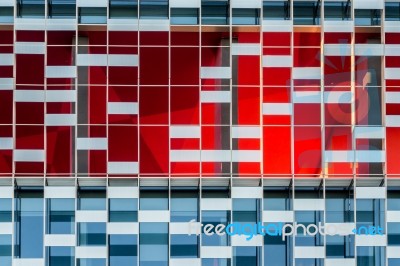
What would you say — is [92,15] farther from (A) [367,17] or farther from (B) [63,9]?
(A) [367,17]

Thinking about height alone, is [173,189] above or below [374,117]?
below

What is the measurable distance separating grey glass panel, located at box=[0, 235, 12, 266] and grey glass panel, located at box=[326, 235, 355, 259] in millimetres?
14881

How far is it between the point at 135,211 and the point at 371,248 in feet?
36.7

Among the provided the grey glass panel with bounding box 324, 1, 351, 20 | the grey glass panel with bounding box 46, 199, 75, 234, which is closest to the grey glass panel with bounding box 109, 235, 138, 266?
the grey glass panel with bounding box 46, 199, 75, 234

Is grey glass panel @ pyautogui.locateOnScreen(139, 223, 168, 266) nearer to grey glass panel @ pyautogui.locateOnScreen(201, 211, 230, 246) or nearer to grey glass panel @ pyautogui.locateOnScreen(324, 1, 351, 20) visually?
grey glass panel @ pyautogui.locateOnScreen(201, 211, 230, 246)

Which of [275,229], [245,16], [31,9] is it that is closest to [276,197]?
[275,229]

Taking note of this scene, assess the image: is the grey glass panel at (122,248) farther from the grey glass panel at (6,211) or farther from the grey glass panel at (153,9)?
the grey glass panel at (153,9)

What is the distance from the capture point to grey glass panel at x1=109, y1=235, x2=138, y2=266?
4722 cm

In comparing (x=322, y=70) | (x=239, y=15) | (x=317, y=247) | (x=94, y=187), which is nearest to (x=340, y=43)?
(x=322, y=70)

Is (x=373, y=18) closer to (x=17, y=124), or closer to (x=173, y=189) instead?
(x=173, y=189)

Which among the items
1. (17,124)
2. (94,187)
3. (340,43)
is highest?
(340,43)

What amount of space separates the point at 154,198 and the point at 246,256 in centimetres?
511

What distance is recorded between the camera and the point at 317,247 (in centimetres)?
4725

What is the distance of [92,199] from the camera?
47.4 metres
